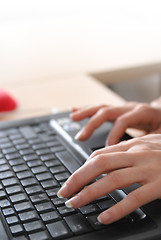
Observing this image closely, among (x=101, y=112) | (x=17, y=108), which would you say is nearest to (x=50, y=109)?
(x=17, y=108)

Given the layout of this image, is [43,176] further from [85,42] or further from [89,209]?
[85,42]

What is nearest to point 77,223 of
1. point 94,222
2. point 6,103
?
point 94,222

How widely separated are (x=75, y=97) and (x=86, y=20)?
76 cm

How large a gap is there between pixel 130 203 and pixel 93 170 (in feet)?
0.21

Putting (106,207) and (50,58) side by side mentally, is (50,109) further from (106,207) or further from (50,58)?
(106,207)

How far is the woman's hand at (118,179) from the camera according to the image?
49 centimetres

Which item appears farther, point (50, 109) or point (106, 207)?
point (50, 109)

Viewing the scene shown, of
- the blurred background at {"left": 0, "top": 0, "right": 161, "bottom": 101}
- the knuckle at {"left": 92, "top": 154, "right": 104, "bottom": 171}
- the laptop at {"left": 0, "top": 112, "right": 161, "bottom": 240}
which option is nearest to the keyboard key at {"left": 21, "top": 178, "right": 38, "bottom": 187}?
the laptop at {"left": 0, "top": 112, "right": 161, "bottom": 240}

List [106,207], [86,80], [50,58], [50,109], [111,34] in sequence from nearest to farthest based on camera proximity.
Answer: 1. [106,207]
2. [50,109]
3. [86,80]
4. [50,58]
5. [111,34]

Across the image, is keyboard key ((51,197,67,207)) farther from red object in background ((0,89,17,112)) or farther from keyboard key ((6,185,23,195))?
red object in background ((0,89,17,112))

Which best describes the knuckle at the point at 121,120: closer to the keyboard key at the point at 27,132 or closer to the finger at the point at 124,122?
the finger at the point at 124,122

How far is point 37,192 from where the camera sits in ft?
1.77

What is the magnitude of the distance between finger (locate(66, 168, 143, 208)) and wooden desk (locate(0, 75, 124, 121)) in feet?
1.41

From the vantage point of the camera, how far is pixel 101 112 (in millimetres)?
765
